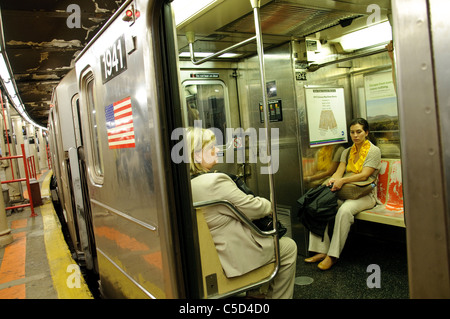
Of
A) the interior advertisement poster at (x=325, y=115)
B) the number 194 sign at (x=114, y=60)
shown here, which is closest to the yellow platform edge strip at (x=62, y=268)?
the number 194 sign at (x=114, y=60)

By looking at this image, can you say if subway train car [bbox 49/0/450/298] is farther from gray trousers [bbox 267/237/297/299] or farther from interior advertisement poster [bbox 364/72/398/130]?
gray trousers [bbox 267/237/297/299]

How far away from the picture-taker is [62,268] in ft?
11.4

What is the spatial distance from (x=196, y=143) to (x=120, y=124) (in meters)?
0.54

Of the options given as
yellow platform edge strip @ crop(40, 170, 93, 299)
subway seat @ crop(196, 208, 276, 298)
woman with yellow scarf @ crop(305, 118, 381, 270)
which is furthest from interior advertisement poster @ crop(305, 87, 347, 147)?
yellow platform edge strip @ crop(40, 170, 93, 299)

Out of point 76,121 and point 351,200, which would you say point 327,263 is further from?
point 76,121

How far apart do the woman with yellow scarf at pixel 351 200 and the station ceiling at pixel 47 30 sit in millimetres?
3508

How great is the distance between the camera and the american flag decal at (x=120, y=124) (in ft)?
7.25

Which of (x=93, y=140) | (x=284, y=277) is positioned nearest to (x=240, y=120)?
(x=93, y=140)

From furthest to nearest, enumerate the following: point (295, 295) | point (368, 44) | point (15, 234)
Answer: point (15, 234) < point (368, 44) < point (295, 295)

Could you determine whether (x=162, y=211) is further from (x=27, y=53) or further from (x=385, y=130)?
(x=27, y=53)

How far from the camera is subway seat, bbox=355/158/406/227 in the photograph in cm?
376

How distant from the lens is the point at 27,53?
19.6ft

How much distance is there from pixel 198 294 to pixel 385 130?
359cm
